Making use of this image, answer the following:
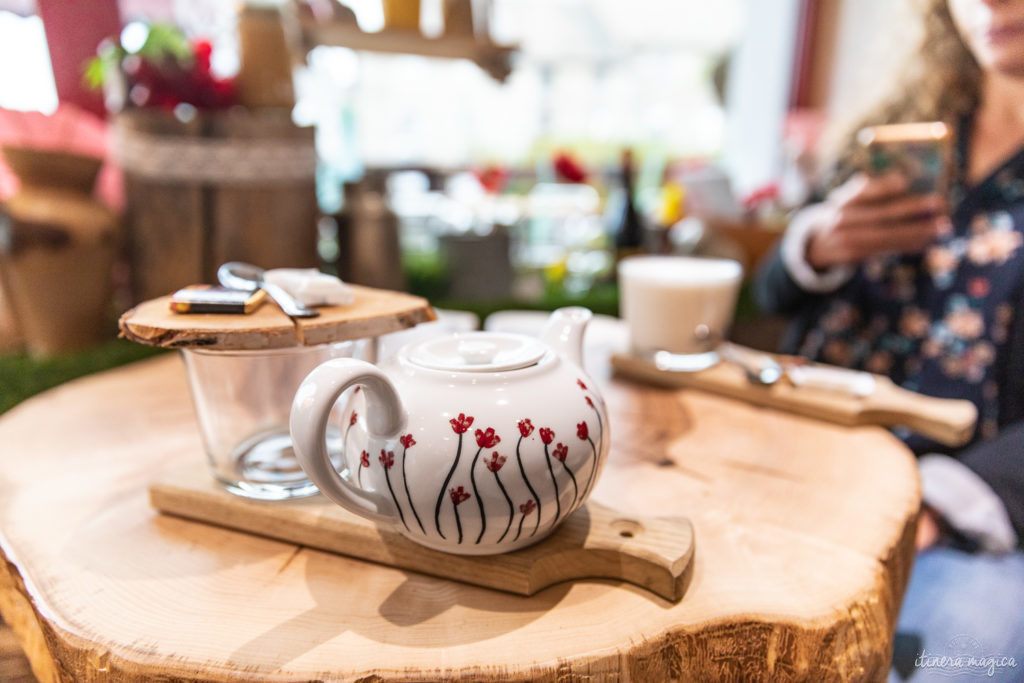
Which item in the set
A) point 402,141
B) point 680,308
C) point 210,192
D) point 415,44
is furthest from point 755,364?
point 402,141

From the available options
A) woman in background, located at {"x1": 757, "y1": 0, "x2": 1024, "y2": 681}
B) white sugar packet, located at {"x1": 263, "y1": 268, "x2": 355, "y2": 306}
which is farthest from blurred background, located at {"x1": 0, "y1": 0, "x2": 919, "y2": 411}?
white sugar packet, located at {"x1": 263, "y1": 268, "x2": 355, "y2": 306}

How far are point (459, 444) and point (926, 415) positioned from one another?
0.68m

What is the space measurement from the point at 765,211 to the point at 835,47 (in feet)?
3.08

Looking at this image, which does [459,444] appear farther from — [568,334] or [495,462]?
[568,334]

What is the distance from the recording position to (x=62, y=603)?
52cm

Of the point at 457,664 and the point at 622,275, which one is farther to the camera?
the point at 622,275

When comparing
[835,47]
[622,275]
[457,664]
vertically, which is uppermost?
[835,47]

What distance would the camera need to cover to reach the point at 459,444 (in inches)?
19.1

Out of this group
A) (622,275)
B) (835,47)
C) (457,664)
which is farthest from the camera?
(835,47)

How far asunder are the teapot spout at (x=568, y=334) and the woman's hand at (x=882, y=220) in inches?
27.3

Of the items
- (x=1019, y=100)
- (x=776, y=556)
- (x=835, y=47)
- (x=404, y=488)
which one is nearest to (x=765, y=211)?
(x=835, y=47)

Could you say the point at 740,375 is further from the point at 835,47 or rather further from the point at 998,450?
the point at 835,47

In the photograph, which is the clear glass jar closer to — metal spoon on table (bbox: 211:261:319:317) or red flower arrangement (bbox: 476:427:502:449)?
metal spoon on table (bbox: 211:261:319:317)

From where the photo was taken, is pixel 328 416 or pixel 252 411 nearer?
pixel 328 416
